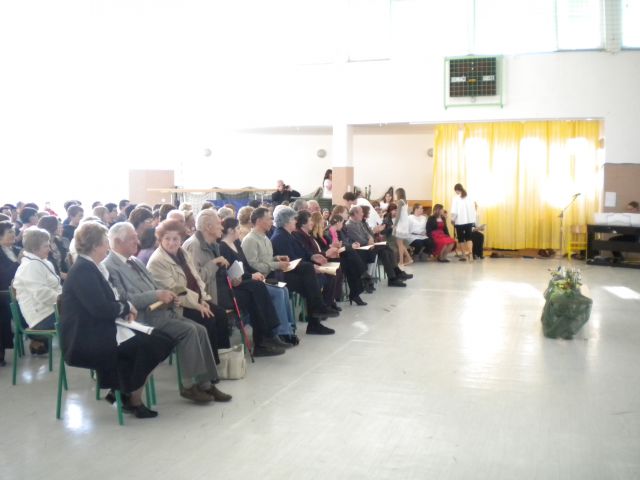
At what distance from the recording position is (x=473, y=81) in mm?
11672

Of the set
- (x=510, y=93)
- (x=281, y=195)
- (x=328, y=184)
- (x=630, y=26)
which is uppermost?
(x=630, y=26)

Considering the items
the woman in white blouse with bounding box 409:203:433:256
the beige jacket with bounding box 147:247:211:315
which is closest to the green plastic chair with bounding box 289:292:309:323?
the beige jacket with bounding box 147:247:211:315

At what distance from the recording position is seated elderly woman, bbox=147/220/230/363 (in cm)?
438

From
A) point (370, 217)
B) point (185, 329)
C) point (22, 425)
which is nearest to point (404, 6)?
point (370, 217)

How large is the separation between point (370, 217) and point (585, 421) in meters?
5.94

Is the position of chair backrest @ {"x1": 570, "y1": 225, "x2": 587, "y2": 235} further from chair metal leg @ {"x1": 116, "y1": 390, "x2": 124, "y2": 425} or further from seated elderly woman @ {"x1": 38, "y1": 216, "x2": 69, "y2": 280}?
chair metal leg @ {"x1": 116, "y1": 390, "x2": 124, "y2": 425}

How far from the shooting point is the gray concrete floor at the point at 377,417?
325 centimetres

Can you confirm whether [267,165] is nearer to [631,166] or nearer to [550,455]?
[631,166]

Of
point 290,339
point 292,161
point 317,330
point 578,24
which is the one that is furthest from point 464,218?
point 290,339

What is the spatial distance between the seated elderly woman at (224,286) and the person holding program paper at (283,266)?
18.3 inches

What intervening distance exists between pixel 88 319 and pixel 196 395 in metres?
0.81

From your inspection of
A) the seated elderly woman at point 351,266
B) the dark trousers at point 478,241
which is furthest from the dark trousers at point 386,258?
the dark trousers at point 478,241

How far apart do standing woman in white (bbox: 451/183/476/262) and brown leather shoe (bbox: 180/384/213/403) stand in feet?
27.8

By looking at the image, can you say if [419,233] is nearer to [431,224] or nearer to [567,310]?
[431,224]
